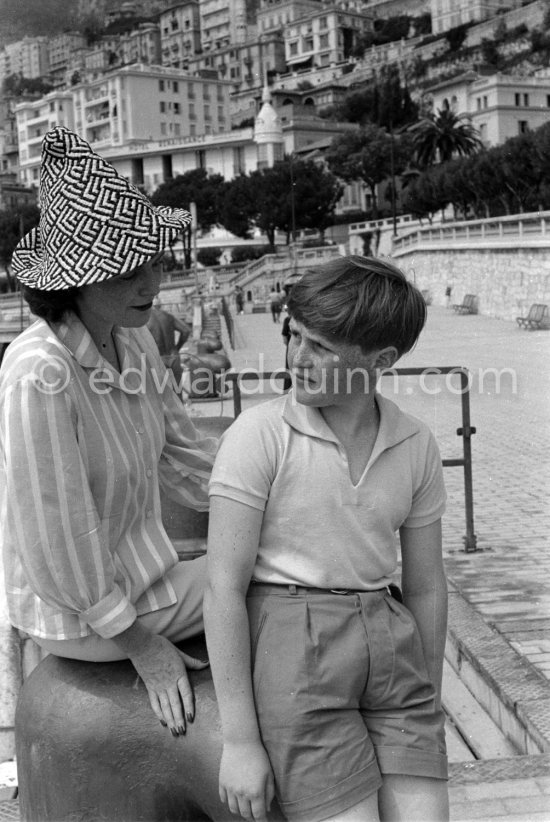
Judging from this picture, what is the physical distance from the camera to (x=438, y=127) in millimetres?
71688

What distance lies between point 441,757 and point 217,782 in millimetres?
418

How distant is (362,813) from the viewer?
1.83 m

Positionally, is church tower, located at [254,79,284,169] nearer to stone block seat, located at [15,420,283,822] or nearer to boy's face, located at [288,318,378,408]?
boy's face, located at [288,318,378,408]

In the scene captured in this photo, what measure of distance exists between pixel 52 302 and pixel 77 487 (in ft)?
1.24

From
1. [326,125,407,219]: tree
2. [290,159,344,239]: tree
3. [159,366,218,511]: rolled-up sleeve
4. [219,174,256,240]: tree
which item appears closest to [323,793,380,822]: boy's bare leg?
[159,366,218,511]: rolled-up sleeve

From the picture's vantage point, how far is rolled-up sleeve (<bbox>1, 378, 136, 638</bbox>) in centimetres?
185

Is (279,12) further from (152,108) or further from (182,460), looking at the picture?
(182,460)

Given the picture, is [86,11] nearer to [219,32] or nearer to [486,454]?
[486,454]

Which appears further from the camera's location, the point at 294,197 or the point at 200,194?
the point at 200,194

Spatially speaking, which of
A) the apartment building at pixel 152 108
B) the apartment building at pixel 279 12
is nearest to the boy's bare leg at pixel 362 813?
the apartment building at pixel 152 108

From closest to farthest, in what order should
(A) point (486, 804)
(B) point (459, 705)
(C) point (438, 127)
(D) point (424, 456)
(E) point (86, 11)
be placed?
(D) point (424, 456)
(E) point (86, 11)
(A) point (486, 804)
(B) point (459, 705)
(C) point (438, 127)

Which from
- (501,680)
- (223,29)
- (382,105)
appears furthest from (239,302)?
(223,29)

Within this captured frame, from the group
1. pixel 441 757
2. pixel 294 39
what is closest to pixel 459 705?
pixel 441 757

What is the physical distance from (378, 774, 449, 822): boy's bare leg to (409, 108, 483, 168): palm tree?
72025mm
